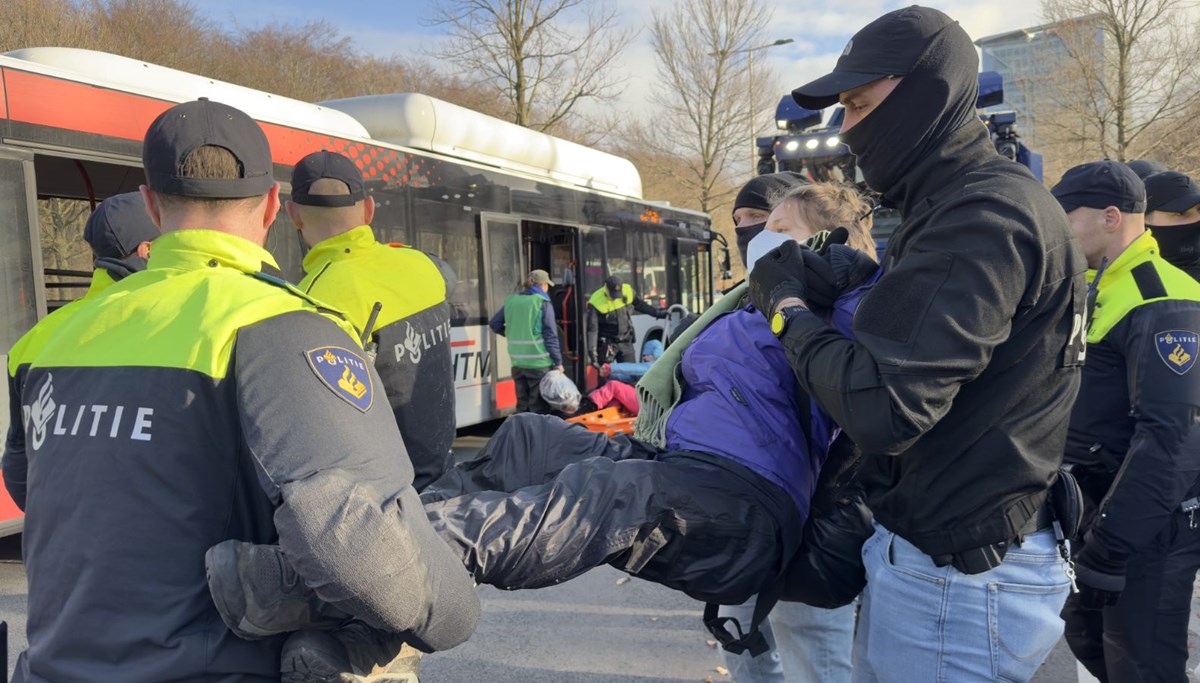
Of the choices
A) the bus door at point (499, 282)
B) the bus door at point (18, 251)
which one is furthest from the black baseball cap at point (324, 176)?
the bus door at point (499, 282)

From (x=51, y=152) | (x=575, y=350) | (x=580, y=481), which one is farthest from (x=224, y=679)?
(x=575, y=350)

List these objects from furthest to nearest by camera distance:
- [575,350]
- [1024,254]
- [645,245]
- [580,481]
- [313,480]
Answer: [645,245] → [575,350] → [580,481] → [1024,254] → [313,480]

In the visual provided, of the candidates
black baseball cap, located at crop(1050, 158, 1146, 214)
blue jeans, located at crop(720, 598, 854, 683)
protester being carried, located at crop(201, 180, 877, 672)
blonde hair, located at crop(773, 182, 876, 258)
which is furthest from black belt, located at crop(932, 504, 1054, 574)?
black baseball cap, located at crop(1050, 158, 1146, 214)

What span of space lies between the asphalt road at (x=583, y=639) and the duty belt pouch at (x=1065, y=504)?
6.31ft

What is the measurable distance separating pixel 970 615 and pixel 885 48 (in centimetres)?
120

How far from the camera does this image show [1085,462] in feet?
9.17

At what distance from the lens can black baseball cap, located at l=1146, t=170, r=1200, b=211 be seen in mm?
3371

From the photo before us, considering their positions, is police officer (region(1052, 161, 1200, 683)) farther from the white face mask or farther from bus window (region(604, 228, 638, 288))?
bus window (region(604, 228, 638, 288))

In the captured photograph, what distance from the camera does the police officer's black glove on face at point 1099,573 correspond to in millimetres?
2604

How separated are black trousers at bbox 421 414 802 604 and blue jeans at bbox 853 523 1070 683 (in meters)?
0.27

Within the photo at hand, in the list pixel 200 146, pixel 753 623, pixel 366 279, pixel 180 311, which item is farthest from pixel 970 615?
pixel 366 279

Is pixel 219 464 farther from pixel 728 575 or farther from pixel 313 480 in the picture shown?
pixel 728 575

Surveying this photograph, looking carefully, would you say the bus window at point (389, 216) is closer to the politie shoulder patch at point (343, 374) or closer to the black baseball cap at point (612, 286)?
the black baseball cap at point (612, 286)

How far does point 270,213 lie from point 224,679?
845mm
